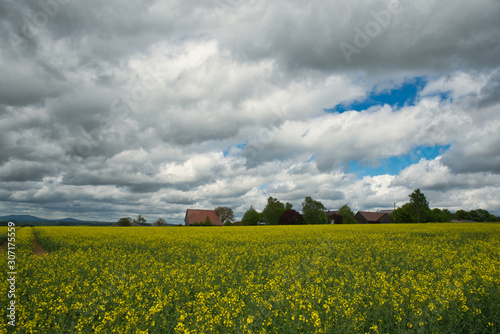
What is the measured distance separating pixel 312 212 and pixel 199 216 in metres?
37.3

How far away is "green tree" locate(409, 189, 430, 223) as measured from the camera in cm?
7738

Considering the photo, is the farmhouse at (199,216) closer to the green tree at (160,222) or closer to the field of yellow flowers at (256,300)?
the green tree at (160,222)

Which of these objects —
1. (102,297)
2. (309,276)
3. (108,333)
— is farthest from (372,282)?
(102,297)

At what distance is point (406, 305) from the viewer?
6.84 meters

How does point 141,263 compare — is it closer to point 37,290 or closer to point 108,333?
point 37,290

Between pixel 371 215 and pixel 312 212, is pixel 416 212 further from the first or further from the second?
pixel 371 215

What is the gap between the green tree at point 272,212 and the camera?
94.2m

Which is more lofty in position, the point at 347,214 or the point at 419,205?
the point at 419,205

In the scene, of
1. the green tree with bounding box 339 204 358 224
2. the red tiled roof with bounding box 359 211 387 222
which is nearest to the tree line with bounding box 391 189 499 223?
the green tree with bounding box 339 204 358 224

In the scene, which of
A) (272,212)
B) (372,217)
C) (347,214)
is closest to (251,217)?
(272,212)

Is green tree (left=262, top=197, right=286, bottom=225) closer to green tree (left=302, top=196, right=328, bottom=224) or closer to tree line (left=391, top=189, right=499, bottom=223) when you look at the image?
green tree (left=302, top=196, right=328, bottom=224)

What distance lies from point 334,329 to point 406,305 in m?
2.48

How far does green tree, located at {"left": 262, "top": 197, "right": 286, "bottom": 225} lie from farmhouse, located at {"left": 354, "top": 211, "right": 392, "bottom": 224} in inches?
1542

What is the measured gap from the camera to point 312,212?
90688mm
